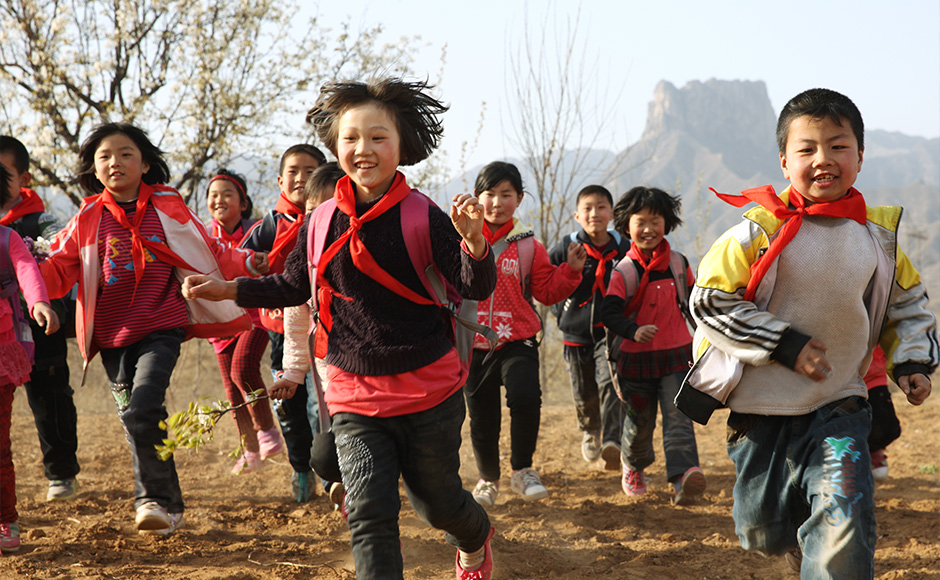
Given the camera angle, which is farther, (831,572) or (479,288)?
(479,288)

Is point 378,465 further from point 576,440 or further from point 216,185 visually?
point 576,440

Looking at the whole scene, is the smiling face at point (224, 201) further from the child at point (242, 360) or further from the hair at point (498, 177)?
the hair at point (498, 177)

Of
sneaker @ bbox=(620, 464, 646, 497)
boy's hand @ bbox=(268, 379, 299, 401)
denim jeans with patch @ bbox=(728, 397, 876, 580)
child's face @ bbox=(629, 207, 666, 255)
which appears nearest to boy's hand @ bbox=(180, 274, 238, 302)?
boy's hand @ bbox=(268, 379, 299, 401)

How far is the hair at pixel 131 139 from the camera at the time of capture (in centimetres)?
439

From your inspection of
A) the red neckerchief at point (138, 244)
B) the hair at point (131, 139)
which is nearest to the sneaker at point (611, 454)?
the red neckerchief at point (138, 244)

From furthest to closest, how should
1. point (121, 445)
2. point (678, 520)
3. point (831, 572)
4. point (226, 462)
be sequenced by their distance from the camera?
point (121, 445) → point (226, 462) → point (678, 520) → point (831, 572)

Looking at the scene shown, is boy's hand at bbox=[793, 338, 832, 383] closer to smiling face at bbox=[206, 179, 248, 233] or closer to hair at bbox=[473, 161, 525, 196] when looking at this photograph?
hair at bbox=[473, 161, 525, 196]

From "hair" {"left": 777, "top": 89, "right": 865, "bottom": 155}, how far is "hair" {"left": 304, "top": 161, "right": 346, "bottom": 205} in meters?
2.38

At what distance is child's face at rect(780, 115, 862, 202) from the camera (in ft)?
8.94

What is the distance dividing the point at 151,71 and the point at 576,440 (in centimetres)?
717

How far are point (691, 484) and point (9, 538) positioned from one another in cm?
378

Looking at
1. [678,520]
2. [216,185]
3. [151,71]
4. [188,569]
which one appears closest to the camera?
[188,569]

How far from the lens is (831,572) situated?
2439mm

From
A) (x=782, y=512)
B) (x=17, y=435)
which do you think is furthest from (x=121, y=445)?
(x=782, y=512)
